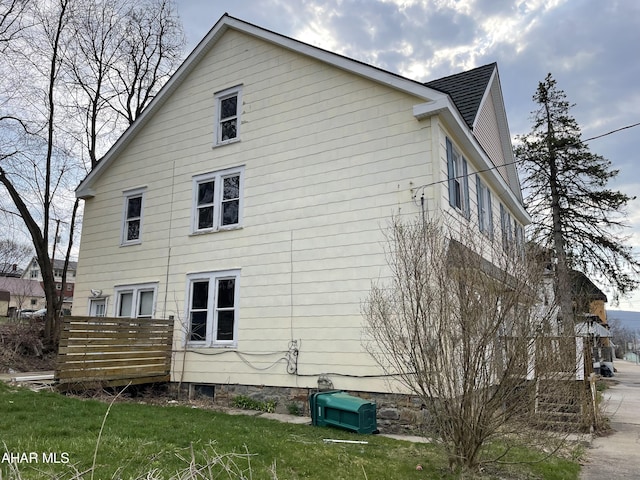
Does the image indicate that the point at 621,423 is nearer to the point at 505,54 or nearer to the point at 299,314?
the point at 299,314

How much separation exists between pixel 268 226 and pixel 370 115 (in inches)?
130

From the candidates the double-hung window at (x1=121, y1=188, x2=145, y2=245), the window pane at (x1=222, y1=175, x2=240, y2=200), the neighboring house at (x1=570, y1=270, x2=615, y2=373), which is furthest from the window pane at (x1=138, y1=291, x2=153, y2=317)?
the neighboring house at (x1=570, y1=270, x2=615, y2=373)

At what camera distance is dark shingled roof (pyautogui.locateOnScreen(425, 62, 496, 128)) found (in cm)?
1169

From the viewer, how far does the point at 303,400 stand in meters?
9.30

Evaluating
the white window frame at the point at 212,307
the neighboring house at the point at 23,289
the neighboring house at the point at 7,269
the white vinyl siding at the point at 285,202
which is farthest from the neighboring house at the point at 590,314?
the neighboring house at the point at 7,269

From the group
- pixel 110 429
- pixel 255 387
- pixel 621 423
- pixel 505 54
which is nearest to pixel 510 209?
pixel 505 54

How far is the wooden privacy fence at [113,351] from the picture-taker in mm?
9094

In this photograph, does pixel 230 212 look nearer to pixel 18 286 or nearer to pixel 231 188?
pixel 231 188

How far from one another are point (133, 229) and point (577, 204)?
17.6 meters

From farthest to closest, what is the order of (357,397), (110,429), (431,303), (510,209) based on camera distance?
(510,209)
(357,397)
(110,429)
(431,303)

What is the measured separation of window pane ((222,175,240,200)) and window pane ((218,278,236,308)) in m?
2.08

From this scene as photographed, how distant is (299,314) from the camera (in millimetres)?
9672

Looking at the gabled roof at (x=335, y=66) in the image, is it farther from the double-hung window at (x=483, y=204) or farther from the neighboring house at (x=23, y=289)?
the neighboring house at (x=23, y=289)

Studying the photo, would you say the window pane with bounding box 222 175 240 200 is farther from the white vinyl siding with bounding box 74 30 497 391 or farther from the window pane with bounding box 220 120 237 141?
the window pane with bounding box 220 120 237 141
